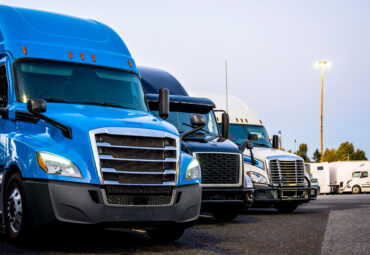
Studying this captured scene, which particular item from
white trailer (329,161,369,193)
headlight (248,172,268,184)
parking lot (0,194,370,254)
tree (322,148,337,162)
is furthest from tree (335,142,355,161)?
parking lot (0,194,370,254)

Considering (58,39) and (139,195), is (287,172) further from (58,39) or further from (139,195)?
(139,195)

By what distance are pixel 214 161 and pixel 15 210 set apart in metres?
6.09

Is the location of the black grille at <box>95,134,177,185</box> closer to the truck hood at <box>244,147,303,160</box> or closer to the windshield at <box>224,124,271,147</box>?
the truck hood at <box>244,147,303,160</box>

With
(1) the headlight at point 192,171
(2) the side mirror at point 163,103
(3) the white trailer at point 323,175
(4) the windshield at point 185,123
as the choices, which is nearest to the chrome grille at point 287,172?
(4) the windshield at point 185,123

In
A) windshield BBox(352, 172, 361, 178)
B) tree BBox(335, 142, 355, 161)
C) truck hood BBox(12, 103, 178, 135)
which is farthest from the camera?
tree BBox(335, 142, 355, 161)

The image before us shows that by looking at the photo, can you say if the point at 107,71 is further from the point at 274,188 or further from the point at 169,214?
the point at 274,188

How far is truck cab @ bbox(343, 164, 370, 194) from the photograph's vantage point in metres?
49.2

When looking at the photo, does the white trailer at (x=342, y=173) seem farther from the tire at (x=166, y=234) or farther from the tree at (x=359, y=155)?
the tree at (x=359, y=155)

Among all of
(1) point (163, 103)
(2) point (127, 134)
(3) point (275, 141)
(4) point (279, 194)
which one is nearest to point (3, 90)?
(2) point (127, 134)

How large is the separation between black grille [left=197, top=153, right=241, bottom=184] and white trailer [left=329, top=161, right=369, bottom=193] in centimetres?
3843

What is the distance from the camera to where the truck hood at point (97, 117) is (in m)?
7.97

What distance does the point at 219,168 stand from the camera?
13.4m

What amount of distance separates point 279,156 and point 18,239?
10196 mm

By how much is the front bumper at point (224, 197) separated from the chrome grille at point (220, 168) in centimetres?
15
